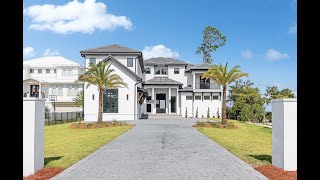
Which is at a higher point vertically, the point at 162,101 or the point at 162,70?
the point at 162,70

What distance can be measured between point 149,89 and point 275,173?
39.8 m

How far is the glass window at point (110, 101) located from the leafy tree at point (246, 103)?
16.5 metres

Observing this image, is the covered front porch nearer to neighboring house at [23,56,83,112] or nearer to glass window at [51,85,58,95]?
neighboring house at [23,56,83,112]

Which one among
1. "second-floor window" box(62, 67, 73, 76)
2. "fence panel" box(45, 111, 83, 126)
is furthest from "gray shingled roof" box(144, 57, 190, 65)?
"second-floor window" box(62, 67, 73, 76)

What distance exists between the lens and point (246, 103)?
44344mm

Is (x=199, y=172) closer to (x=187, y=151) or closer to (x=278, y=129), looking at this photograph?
(x=278, y=129)

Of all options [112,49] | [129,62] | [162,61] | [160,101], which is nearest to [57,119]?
[112,49]

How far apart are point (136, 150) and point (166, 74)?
37.9m

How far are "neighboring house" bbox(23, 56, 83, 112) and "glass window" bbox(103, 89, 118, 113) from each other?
21775 millimetres

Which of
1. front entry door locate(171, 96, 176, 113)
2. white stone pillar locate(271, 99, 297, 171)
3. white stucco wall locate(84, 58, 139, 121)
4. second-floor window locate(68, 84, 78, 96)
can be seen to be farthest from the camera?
second-floor window locate(68, 84, 78, 96)

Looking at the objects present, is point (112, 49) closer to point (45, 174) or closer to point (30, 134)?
point (30, 134)

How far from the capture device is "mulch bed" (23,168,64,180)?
27.5 feet

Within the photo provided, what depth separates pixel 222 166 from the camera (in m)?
9.95
